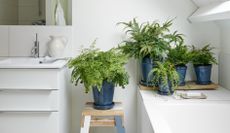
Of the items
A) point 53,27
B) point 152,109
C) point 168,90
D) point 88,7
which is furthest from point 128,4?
point 152,109

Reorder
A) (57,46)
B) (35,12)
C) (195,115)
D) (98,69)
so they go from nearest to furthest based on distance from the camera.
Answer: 1. (195,115)
2. (98,69)
3. (57,46)
4. (35,12)

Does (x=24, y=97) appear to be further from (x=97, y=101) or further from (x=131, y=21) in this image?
(x=131, y=21)

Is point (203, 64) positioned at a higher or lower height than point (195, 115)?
higher

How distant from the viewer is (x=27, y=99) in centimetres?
218

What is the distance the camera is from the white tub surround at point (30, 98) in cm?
215

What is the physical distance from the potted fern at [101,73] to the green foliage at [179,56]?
429 mm

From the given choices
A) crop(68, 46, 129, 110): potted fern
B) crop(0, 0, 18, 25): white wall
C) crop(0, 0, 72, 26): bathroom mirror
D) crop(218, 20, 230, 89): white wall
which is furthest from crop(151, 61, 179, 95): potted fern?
crop(0, 0, 18, 25): white wall

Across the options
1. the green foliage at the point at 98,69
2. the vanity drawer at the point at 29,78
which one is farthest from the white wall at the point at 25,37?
the vanity drawer at the point at 29,78

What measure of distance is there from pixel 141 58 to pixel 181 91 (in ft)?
1.50

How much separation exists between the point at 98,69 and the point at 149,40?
21.2 inches

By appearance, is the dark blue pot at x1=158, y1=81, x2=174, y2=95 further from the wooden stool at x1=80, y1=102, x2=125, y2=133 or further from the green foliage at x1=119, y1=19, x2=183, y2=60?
the wooden stool at x1=80, y1=102, x2=125, y2=133

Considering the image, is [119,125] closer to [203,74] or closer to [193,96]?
[193,96]

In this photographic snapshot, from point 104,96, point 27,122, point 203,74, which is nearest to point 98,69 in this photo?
point 104,96

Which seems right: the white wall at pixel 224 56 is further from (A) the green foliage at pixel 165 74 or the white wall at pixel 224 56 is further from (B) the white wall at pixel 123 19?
(A) the green foliage at pixel 165 74
